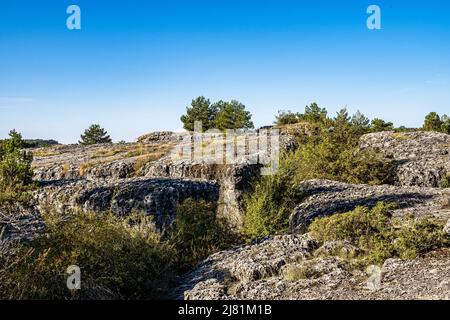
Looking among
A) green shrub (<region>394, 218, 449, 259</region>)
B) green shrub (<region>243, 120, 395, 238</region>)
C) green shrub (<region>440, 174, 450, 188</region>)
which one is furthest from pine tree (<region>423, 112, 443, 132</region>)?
green shrub (<region>394, 218, 449, 259</region>)

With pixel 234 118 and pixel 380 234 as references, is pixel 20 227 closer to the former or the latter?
pixel 380 234

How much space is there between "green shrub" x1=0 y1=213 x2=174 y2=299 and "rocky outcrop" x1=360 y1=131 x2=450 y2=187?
1575cm

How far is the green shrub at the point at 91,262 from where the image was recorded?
7.61 metres

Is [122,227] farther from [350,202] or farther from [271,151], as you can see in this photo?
[271,151]

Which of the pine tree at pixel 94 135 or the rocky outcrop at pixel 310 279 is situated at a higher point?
the pine tree at pixel 94 135

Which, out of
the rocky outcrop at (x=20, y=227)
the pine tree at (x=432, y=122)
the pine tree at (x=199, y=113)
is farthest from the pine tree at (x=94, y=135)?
the rocky outcrop at (x=20, y=227)

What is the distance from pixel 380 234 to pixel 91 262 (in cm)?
600

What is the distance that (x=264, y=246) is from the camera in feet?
35.8

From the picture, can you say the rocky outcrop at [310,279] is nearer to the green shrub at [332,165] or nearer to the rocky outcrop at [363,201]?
the rocky outcrop at [363,201]

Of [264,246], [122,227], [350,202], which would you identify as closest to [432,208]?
[350,202]

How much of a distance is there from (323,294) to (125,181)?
1156 cm

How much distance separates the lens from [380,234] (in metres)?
9.94

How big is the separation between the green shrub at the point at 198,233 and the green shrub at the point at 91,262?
167 centimetres

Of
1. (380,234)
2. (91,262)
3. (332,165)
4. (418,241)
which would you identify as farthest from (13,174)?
(332,165)
